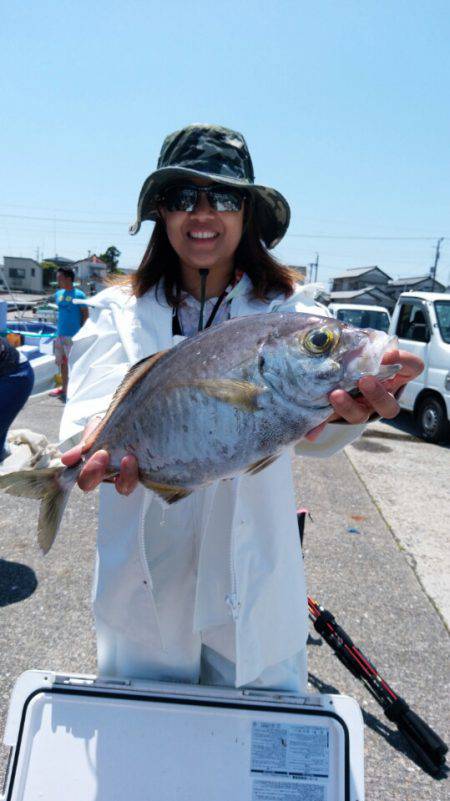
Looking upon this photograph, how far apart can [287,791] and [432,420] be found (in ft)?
24.8

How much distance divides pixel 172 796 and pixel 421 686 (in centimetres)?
183

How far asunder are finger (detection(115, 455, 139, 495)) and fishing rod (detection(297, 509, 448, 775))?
123 cm

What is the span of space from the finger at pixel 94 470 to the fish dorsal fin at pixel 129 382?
9 centimetres

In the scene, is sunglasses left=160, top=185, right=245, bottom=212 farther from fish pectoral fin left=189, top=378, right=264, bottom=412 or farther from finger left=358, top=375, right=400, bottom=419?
finger left=358, top=375, right=400, bottom=419

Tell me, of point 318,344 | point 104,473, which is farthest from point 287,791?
point 318,344

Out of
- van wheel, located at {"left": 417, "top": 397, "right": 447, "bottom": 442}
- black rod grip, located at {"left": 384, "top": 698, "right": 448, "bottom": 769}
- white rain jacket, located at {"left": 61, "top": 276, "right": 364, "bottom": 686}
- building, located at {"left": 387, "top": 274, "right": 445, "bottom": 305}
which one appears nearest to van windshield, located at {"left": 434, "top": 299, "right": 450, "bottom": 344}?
van wheel, located at {"left": 417, "top": 397, "right": 447, "bottom": 442}

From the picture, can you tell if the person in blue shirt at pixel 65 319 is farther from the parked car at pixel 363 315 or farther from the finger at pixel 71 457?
the finger at pixel 71 457

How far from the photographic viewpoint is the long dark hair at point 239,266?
1.87 metres

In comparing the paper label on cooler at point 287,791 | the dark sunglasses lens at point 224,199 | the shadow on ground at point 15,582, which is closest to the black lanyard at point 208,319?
the dark sunglasses lens at point 224,199

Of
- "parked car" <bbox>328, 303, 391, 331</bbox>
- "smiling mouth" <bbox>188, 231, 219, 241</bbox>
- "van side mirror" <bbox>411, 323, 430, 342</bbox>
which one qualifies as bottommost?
"parked car" <bbox>328, 303, 391, 331</bbox>

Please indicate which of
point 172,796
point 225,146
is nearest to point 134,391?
point 225,146

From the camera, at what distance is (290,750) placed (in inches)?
62.9

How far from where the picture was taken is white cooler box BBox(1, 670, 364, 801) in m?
1.54

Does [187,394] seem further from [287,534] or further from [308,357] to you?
[287,534]
